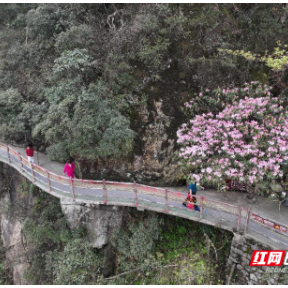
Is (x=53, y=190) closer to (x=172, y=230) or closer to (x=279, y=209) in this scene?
(x=172, y=230)

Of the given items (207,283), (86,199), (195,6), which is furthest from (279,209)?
(195,6)

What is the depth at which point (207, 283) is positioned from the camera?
9469mm

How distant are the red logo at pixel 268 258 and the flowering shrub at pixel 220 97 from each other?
18.1ft

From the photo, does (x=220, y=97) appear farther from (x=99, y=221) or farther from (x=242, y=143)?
(x=99, y=221)

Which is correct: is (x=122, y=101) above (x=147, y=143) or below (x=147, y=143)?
above

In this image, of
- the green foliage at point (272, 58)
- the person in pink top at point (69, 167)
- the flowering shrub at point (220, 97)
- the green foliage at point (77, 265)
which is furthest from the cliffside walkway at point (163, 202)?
the green foliage at point (272, 58)

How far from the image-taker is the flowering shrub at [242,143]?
346 inches

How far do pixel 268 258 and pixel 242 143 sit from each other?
3.82 metres

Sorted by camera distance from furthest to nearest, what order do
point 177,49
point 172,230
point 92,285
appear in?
point 177,49 → point 172,230 → point 92,285

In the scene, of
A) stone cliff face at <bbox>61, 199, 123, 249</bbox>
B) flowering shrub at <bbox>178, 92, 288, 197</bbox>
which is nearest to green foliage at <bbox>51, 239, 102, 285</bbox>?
stone cliff face at <bbox>61, 199, 123, 249</bbox>

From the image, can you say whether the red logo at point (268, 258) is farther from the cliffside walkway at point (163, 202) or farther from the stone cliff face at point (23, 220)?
the stone cliff face at point (23, 220)

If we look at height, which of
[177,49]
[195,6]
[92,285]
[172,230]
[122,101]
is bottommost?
[92,285]

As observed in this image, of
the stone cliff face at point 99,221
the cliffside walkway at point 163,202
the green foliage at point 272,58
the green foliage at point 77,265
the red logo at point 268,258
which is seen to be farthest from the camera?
the stone cliff face at point 99,221

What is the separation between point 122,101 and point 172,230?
580 cm
